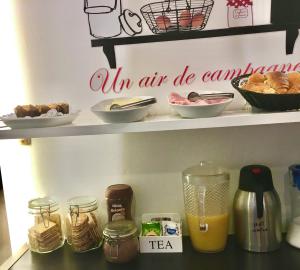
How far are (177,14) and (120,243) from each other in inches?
31.6

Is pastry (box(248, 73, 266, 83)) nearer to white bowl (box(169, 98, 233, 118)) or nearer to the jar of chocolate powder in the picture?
white bowl (box(169, 98, 233, 118))

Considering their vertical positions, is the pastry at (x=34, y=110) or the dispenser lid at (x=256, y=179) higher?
the pastry at (x=34, y=110)

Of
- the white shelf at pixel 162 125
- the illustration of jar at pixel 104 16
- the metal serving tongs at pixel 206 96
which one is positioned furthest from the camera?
the illustration of jar at pixel 104 16

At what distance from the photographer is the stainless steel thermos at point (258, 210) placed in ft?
3.97

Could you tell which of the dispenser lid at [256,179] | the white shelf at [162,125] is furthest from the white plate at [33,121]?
the dispenser lid at [256,179]

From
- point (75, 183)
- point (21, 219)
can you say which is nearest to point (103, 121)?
point (75, 183)

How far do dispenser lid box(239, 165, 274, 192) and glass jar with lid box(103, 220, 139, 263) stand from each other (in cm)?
→ 41

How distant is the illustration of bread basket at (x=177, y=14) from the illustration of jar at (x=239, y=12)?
69 millimetres

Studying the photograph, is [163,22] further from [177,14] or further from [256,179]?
[256,179]

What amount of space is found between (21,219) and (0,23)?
2.49ft

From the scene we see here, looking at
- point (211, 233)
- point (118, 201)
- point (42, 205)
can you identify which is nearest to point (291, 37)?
point (211, 233)

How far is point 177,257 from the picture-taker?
49.1 inches

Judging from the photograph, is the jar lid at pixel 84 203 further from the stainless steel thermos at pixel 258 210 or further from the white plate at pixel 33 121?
the stainless steel thermos at pixel 258 210

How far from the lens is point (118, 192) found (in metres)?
1.31
